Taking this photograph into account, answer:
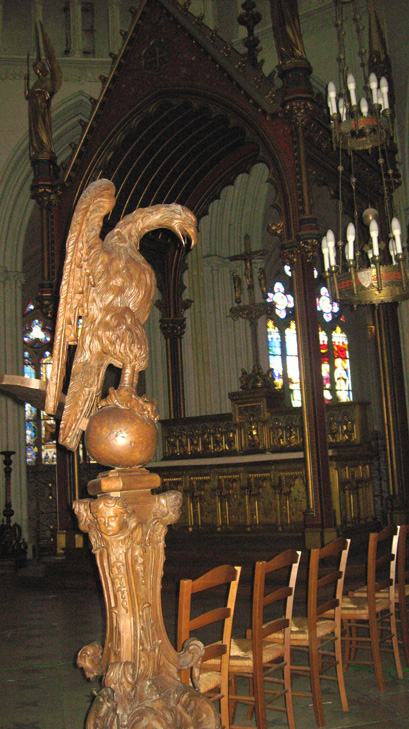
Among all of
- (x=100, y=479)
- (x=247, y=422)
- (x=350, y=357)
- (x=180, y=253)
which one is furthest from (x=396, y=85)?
(x=100, y=479)

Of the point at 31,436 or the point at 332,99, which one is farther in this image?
the point at 31,436

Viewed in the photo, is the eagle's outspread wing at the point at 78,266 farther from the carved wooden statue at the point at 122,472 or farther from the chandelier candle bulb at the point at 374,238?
the chandelier candle bulb at the point at 374,238

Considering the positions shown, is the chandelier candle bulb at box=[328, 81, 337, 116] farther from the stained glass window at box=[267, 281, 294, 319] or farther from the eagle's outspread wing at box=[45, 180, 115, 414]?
the stained glass window at box=[267, 281, 294, 319]

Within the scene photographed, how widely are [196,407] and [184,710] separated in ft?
38.4

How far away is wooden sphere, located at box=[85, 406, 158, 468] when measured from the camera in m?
2.25

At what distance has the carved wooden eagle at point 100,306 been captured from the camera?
7.77 feet

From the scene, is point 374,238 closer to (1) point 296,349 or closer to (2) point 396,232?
(2) point 396,232

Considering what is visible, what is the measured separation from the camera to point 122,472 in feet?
7.62

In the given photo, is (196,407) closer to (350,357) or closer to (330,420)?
(330,420)

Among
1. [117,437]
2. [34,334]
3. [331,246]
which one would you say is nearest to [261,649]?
[117,437]

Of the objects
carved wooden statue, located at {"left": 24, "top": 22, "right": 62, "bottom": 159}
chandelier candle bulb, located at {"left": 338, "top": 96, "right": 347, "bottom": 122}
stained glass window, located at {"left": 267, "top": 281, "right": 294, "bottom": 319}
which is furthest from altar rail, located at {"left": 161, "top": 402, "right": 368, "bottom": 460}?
stained glass window, located at {"left": 267, "top": 281, "right": 294, "bottom": 319}

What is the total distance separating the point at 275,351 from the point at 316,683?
576 inches

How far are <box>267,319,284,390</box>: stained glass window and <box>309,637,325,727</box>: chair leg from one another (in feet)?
45.8

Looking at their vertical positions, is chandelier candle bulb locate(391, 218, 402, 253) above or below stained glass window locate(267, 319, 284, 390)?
below
